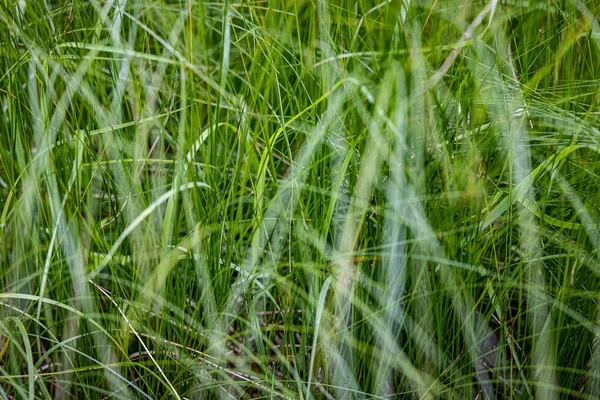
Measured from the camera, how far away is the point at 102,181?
99 centimetres

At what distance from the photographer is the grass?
2.81 ft

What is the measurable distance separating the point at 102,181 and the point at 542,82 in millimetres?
694

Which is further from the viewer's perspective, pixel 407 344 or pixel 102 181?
pixel 102 181

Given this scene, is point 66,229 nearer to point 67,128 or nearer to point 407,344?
point 67,128

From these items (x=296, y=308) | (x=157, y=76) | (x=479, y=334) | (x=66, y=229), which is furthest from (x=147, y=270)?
(x=479, y=334)

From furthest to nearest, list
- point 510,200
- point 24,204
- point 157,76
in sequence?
1. point 157,76
2. point 24,204
3. point 510,200

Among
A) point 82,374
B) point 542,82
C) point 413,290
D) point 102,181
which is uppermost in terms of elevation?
point 542,82

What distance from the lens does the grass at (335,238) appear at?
857mm

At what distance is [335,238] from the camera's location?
3.04 ft

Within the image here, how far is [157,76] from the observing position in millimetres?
1084

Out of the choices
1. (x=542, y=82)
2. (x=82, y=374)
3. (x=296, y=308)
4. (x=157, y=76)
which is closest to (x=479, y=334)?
(x=296, y=308)

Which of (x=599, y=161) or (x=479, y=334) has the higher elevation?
(x=599, y=161)

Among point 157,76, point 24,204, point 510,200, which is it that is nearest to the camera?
point 510,200

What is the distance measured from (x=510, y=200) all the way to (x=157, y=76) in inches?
23.5
